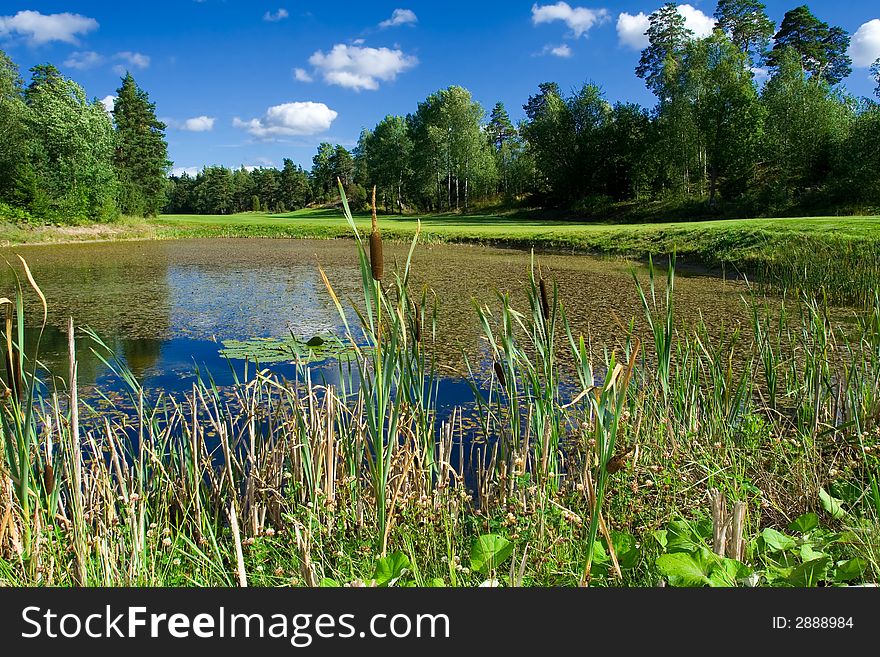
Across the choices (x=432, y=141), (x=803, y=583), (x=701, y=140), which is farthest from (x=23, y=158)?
(x=803, y=583)

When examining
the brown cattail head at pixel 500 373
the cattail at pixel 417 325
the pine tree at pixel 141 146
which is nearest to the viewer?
the cattail at pixel 417 325

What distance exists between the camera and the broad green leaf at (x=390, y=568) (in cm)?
183

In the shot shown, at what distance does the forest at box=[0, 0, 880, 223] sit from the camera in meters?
27.7

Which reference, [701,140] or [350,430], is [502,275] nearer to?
[350,430]

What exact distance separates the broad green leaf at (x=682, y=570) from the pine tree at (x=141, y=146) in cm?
4472

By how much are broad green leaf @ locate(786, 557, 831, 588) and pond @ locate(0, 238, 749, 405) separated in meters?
1.39

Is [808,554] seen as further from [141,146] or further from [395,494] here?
[141,146]

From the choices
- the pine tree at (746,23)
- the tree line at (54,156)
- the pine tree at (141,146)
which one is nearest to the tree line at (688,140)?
the pine tree at (746,23)

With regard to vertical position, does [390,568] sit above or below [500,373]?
below

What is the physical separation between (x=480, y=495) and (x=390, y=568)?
1.04 m

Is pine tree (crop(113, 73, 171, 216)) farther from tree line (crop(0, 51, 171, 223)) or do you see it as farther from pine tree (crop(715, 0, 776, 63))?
pine tree (crop(715, 0, 776, 63))

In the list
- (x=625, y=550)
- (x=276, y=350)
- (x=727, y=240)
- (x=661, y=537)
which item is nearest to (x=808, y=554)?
(x=661, y=537)

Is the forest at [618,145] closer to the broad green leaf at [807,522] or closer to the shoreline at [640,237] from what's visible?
the shoreline at [640,237]

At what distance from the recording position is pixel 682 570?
1.78 meters
